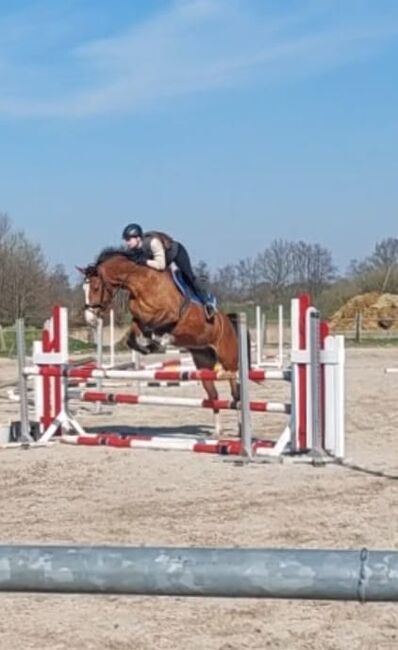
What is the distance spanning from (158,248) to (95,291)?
0.74m

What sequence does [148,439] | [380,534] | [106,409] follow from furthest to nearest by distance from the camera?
[106,409] < [148,439] < [380,534]

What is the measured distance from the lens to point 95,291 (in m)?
10.7

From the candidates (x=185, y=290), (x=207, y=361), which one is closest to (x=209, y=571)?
(x=185, y=290)

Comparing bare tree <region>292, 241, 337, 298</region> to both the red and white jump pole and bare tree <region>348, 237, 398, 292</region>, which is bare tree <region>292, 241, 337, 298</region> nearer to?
bare tree <region>348, 237, 398, 292</region>

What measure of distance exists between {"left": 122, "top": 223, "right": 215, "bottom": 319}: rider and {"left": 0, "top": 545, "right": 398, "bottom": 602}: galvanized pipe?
871 cm

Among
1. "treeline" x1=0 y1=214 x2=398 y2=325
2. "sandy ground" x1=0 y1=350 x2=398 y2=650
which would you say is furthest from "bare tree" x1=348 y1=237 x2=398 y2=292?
"sandy ground" x1=0 y1=350 x2=398 y2=650

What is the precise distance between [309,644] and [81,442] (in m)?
6.67

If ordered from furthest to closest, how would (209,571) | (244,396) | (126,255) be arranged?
(126,255) → (244,396) → (209,571)

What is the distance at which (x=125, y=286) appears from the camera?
425 inches

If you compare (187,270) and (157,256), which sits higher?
(157,256)

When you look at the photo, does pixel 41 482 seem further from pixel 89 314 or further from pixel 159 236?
pixel 159 236

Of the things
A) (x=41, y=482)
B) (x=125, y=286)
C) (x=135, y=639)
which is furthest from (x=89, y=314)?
(x=135, y=639)

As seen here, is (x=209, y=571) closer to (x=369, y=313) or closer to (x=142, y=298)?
(x=142, y=298)

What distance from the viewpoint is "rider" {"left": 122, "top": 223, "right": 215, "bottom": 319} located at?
1087 centimetres
